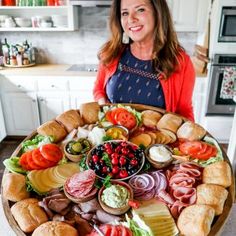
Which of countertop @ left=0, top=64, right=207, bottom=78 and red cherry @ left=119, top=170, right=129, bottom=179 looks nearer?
red cherry @ left=119, top=170, right=129, bottom=179

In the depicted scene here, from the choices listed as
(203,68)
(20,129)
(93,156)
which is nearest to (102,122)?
(93,156)

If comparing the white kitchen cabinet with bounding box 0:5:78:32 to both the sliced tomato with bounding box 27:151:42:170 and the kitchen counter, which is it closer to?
the kitchen counter

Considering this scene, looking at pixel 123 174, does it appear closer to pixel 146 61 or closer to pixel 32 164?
pixel 32 164

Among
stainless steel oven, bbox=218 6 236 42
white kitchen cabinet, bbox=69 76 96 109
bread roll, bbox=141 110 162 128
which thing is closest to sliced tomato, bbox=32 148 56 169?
bread roll, bbox=141 110 162 128

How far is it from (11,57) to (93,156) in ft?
8.59

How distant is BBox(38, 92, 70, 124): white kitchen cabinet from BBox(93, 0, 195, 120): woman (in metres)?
1.43

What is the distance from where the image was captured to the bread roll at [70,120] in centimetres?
141

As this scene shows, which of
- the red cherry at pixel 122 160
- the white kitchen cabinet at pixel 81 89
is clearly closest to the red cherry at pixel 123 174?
the red cherry at pixel 122 160

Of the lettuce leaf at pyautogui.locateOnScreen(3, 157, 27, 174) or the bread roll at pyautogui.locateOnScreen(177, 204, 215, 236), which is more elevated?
the lettuce leaf at pyautogui.locateOnScreen(3, 157, 27, 174)

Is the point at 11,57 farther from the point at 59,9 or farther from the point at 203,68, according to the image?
the point at 203,68

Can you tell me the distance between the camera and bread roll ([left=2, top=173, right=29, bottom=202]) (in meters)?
0.96

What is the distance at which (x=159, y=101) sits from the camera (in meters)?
1.63

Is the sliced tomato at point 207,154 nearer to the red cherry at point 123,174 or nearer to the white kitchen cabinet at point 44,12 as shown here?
the red cherry at point 123,174

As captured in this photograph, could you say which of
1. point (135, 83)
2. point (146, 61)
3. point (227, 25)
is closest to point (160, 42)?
point (146, 61)
